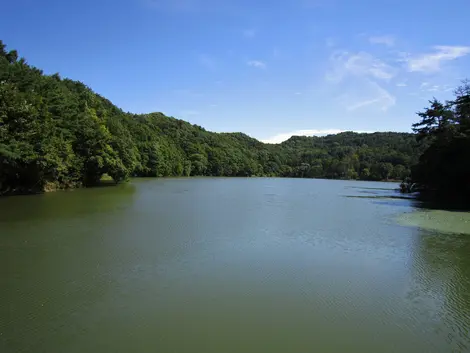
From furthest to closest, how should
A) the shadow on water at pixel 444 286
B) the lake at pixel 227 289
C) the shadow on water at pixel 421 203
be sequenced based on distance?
the shadow on water at pixel 421 203 < the shadow on water at pixel 444 286 < the lake at pixel 227 289

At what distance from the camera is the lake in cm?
470

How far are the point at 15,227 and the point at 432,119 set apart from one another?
36.5m

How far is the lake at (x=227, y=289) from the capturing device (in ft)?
15.4

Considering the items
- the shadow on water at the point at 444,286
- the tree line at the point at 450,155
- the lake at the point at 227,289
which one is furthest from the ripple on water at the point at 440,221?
the tree line at the point at 450,155

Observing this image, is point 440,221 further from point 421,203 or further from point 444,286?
point 421,203

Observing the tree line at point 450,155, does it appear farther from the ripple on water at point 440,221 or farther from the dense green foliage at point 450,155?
the ripple on water at point 440,221

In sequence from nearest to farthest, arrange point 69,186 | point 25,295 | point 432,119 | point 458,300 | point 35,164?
point 25,295
point 458,300
point 35,164
point 69,186
point 432,119

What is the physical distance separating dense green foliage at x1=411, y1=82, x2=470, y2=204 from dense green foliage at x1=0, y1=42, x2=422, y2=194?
11.5m

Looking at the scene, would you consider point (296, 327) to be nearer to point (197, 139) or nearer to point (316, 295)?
point (316, 295)

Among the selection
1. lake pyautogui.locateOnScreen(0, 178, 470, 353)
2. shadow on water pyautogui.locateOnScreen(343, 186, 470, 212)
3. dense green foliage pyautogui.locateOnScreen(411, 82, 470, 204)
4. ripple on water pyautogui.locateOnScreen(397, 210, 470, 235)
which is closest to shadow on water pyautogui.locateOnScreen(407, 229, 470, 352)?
lake pyautogui.locateOnScreen(0, 178, 470, 353)

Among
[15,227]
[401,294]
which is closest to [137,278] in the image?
[401,294]

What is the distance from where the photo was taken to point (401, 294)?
22.1ft

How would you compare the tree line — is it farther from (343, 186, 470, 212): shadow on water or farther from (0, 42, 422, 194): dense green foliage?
(0, 42, 422, 194): dense green foliage

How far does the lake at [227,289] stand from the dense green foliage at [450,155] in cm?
1528
